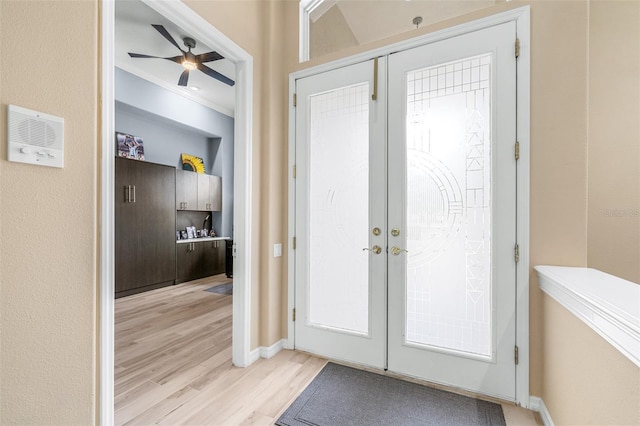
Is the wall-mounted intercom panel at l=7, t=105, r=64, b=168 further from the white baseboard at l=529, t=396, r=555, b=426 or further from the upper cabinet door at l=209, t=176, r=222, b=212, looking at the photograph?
the upper cabinet door at l=209, t=176, r=222, b=212

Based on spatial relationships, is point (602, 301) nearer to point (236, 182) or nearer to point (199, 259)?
point (236, 182)

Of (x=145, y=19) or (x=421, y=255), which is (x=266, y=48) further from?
(x=421, y=255)

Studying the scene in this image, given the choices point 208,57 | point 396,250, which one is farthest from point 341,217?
point 208,57

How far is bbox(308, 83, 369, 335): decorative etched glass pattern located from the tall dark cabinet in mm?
3216

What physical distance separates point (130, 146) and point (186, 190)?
1098mm

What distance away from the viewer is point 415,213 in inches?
83.0

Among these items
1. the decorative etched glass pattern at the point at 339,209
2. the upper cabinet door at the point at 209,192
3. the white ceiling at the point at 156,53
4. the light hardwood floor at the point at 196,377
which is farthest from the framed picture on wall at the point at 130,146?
the decorative etched glass pattern at the point at 339,209

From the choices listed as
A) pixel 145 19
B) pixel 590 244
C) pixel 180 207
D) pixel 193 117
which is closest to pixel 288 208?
pixel 590 244

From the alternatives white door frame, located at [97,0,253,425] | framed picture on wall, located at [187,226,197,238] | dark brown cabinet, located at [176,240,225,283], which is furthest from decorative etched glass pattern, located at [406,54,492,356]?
framed picture on wall, located at [187,226,197,238]

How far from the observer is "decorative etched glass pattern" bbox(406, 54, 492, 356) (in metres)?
1.92

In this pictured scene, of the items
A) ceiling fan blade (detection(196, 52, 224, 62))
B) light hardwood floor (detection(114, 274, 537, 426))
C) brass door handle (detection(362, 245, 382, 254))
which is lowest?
light hardwood floor (detection(114, 274, 537, 426))

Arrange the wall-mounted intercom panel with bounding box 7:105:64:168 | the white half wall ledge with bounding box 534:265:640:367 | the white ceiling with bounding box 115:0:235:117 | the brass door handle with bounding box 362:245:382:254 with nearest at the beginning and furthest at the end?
the white half wall ledge with bounding box 534:265:640:367, the wall-mounted intercom panel with bounding box 7:105:64:168, the brass door handle with bounding box 362:245:382:254, the white ceiling with bounding box 115:0:235:117

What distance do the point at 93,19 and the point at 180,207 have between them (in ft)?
13.8

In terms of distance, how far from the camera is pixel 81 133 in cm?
133
